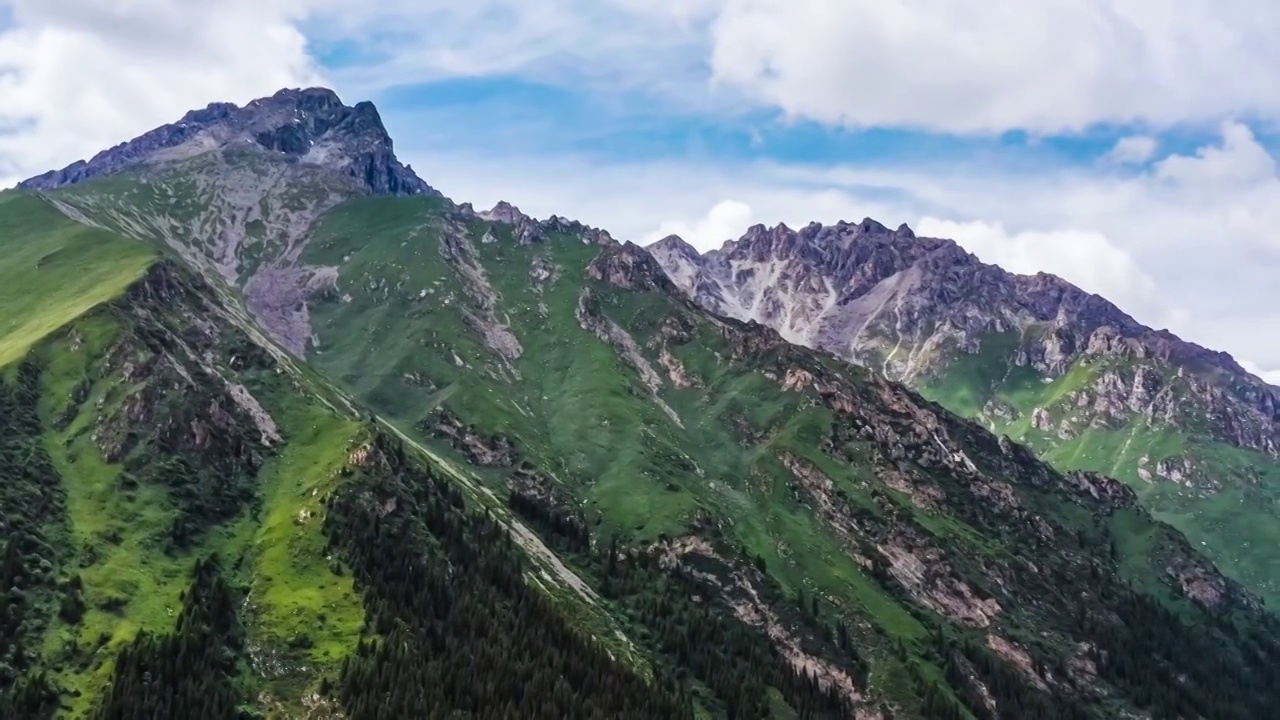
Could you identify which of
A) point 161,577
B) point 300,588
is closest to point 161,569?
point 161,577

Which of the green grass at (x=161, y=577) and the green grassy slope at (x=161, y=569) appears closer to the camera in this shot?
the green grass at (x=161, y=577)

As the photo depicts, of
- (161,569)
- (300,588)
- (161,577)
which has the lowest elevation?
(161,577)

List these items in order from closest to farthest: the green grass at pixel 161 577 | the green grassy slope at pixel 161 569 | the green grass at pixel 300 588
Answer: the green grass at pixel 161 577 < the green grassy slope at pixel 161 569 < the green grass at pixel 300 588

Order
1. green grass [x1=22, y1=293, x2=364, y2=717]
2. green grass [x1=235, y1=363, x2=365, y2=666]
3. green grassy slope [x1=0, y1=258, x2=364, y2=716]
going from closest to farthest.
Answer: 1. green grass [x1=22, y1=293, x2=364, y2=717]
2. green grassy slope [x1=0, y1=258, x2=364, y2=716]
3. green grass [x1=235, y1=363, x2=365, y2=666]

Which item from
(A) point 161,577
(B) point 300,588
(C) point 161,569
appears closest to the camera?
(A) point 161,577

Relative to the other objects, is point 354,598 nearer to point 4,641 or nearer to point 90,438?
point 4,641

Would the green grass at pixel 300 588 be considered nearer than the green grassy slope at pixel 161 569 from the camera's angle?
No

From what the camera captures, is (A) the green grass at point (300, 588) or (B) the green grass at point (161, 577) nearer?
(B) the green grass at point (161, 577)

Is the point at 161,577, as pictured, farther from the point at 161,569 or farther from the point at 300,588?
the point at 300,588

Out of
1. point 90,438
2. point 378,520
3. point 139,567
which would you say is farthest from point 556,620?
point 90,438

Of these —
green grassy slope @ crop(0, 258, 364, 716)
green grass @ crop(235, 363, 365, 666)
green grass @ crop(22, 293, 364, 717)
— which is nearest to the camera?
green grass @ crop(22, 293, 364, 717)

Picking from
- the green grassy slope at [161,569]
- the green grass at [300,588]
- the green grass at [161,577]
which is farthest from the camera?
the green grass at [300,588]

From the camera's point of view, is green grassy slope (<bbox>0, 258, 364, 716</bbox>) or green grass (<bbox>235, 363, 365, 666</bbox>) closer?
green grassy slope (<bbox>0, 258, 364, 716</bbox>)
